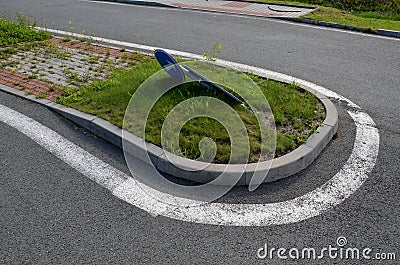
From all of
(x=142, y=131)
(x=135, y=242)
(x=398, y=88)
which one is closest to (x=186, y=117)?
(x=142, y=131)

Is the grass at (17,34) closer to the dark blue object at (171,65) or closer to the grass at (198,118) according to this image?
the grass at (198,118)

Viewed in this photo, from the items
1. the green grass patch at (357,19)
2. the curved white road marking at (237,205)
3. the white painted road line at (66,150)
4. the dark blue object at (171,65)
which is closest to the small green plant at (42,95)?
the white painted road line at (66,150)

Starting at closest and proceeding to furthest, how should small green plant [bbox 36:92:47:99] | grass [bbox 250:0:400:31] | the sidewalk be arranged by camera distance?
small green plant [bbox 36:92:47:99], grass [bbox 250:0:400:31], the sidewalk

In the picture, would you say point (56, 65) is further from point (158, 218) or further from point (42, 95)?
point (158, 218)

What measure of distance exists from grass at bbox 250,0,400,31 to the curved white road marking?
19.1ft

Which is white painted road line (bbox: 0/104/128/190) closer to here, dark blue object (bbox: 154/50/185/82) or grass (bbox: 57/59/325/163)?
grass (bbox: 57/59/325/163)

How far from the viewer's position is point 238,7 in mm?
12516

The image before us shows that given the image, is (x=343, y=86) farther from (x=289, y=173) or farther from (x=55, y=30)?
(x=55, y=30)

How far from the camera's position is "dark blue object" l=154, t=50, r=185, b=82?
5.43 meters

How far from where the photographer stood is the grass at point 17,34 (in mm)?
8508

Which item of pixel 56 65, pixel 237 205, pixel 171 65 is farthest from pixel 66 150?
pixel 56 65

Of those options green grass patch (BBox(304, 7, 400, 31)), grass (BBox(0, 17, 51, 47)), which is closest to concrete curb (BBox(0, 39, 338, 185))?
grass (BBox(0, 17, 51, 47))

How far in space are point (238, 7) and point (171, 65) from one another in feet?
25.3

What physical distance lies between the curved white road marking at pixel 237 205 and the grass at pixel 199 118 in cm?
54
